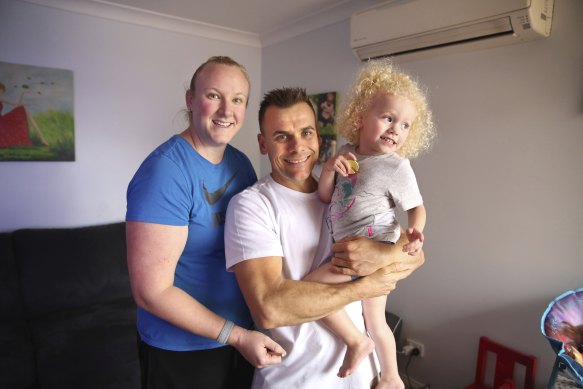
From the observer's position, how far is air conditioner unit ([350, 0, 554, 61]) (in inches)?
Answer: 66.5

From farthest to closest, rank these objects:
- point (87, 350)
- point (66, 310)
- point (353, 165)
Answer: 1. point (66, 310)
2. point (87, 350)
3. point (353, 165)

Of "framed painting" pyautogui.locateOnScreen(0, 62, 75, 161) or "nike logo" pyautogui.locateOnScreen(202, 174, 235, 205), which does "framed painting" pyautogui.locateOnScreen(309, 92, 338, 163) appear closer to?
"nike logo" pyautogui.locateOnScreen(202, 174, 235, 205)

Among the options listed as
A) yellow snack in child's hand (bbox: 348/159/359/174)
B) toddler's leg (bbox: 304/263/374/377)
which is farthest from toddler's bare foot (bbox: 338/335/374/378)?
yellow snack in child's hand (bbox: 348/159/359/174)

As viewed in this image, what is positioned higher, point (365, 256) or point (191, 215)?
point (191, 215)

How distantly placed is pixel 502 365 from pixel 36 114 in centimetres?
337

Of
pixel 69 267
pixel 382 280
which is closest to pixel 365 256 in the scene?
pixel 382 280

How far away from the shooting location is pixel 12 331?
88.6 inches

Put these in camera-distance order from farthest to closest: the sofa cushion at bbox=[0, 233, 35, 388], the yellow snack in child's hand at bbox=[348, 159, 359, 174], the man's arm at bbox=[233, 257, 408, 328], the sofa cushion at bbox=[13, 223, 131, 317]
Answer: the sofa cushion at bbox=[13, 223, 131, 317], the sofa cushion at bbox=[0, 233, 35, 388], the yellow snack in child's hand at bbox=[348, 159, 359, 174], the man's arm at bbox=[233, 257, 408, 328]

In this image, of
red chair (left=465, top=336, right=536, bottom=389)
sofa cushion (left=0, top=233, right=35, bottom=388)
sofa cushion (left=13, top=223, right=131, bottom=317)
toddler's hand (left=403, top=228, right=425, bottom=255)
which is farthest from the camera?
sofa cushion (left=13, top=223, right=131, bottom=317)

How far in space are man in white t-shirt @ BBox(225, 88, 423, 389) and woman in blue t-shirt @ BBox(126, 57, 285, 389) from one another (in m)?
0.09

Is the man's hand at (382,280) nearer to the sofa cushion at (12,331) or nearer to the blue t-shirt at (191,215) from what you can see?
the blue t-shirt at (191,215)

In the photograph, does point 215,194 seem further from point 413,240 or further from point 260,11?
point 260,11

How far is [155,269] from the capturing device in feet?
3.23

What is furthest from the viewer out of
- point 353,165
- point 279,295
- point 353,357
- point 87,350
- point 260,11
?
point 260,11
